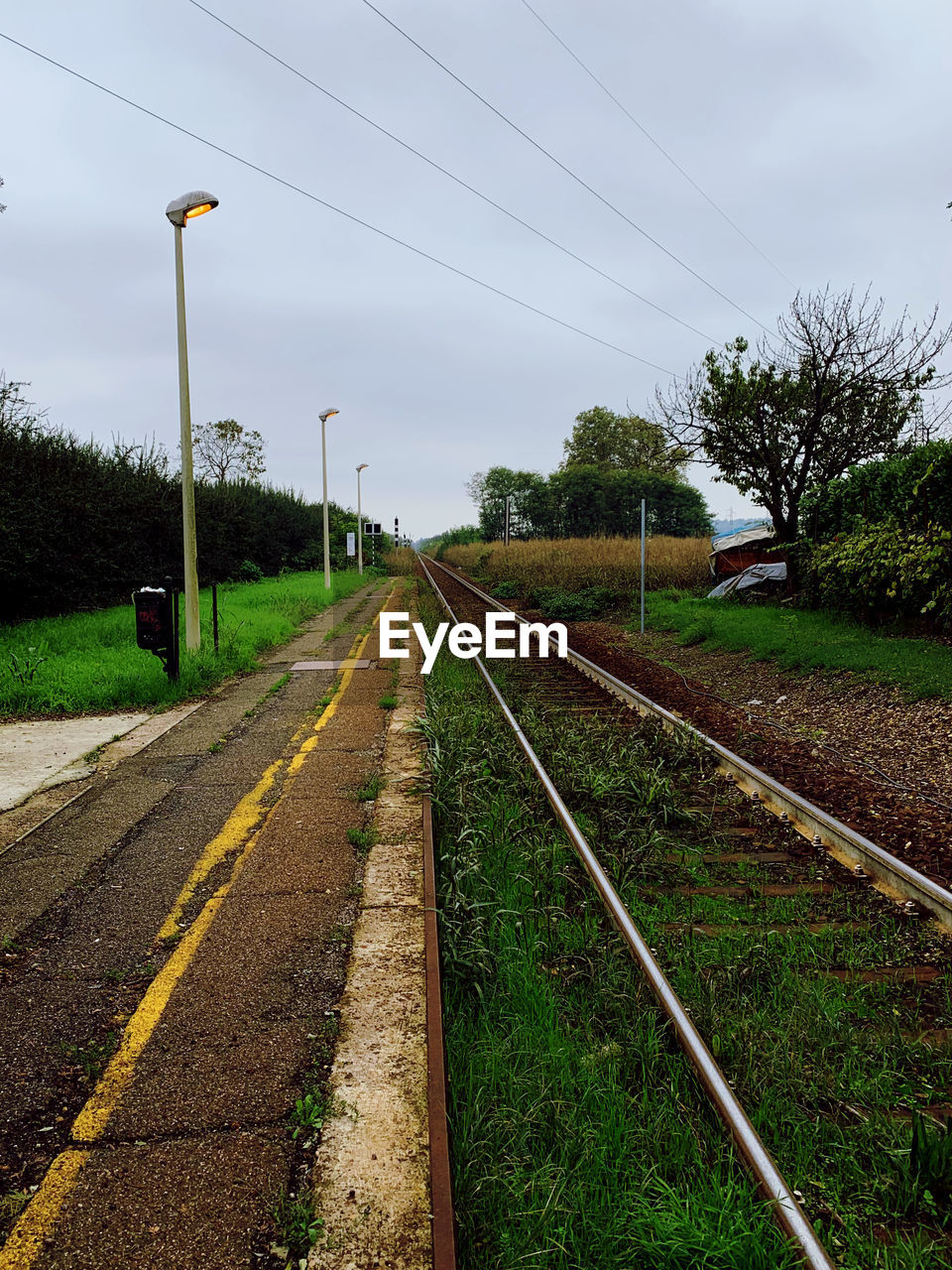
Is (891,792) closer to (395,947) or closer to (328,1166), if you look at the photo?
(395,947)

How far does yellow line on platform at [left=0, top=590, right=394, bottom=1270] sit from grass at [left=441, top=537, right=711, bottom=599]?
16.1 meters

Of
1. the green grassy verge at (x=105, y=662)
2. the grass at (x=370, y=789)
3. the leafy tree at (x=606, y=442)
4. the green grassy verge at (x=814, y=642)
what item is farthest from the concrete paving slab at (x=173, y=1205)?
the leafy tree at (x=606, y=442)

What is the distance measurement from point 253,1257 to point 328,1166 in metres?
0.34

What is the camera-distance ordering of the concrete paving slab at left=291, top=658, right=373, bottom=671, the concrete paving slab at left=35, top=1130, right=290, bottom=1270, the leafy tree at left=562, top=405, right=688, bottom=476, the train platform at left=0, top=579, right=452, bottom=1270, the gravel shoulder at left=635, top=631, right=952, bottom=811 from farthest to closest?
the leafy tree at left=562, top=405, right=688, bottom=476 < the concrete paving slab at left=291, top=658, right=373, bottom=671 < the gravel shoulder at left=635, top=631, right=952, bottom=811 < the train platform at left=0, top=579, right=452, bottom=1270 < the concrete paving slab at left=35, top=1130, right=290, bottom=1270

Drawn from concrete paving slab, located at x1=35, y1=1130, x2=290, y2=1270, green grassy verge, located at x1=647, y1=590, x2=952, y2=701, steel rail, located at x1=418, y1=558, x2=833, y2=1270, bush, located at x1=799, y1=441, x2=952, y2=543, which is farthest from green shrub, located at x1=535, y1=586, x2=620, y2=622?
concrete paving slab, located at x1=35, y1=1130, x2=290, y2=1270

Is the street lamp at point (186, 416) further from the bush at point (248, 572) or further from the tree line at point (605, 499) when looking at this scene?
the tree line at point (605, 499)

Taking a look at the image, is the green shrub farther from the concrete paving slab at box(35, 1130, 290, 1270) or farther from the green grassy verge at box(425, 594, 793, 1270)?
the concrete paving slab at box(35, 1130, 290, 1270)

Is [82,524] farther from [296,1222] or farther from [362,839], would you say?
[296,1222]

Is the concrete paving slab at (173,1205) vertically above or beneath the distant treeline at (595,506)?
beneath

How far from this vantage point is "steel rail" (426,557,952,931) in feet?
13.3

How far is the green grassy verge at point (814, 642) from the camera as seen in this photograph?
29.4 feet

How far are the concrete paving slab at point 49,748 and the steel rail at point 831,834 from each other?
4960 mm

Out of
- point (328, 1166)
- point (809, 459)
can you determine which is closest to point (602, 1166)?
point (328, 1166)

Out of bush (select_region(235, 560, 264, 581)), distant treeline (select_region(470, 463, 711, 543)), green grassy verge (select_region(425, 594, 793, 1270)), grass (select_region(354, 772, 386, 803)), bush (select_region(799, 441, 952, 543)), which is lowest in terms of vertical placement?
green grassy verge (select_region(425, 594, 793, 1270))
